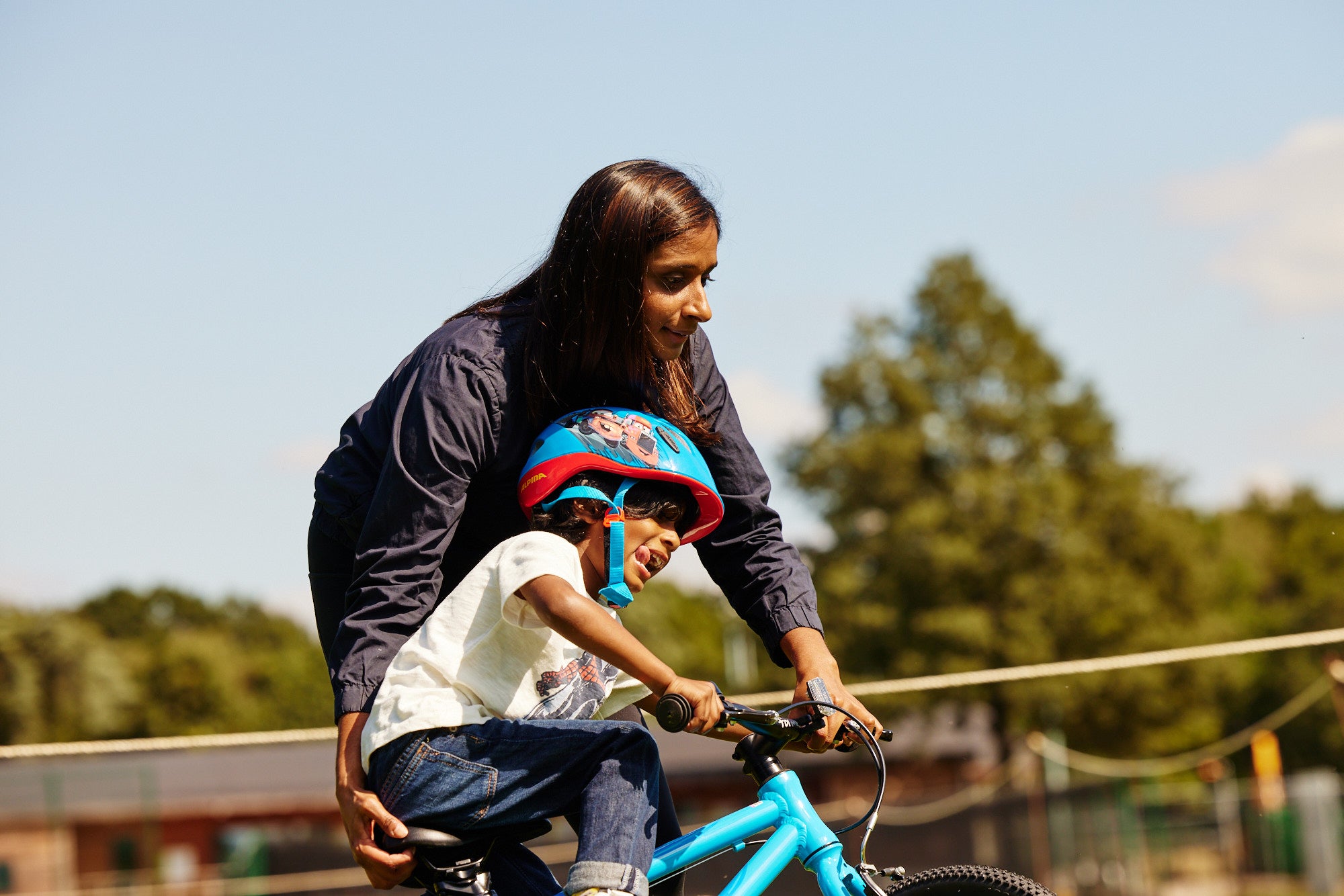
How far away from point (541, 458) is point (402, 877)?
2.16ft

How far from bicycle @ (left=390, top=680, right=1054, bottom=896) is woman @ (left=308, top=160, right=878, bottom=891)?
0.05 m

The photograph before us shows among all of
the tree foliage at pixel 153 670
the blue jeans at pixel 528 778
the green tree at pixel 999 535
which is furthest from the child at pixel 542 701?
the tree foliage at pixel 153 670

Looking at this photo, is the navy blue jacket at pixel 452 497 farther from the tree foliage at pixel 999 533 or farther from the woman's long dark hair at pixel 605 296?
the tree foliage at pixel 999 533

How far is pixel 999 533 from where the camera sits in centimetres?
2686

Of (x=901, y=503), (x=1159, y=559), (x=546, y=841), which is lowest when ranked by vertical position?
(x=546, y=841)

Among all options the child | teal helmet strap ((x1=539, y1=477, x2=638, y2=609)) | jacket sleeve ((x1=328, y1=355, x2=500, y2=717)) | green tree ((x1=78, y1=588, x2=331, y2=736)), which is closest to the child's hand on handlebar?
the child

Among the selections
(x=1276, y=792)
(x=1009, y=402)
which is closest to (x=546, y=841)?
(x=1276, y=792)

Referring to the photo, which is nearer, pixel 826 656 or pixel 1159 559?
pixel 826 656

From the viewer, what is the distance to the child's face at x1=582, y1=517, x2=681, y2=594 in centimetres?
210

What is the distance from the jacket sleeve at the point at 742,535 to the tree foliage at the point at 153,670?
43.0 meters

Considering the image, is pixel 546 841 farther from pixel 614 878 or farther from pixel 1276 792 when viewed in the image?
pixel 614 878

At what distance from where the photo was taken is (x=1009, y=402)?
2817 centimetres

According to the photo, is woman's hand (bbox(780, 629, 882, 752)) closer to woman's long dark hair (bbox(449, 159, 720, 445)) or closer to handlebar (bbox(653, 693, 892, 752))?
handlebar (bbox(653, 693, 892, 752))

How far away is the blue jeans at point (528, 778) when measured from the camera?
6.28 feet
